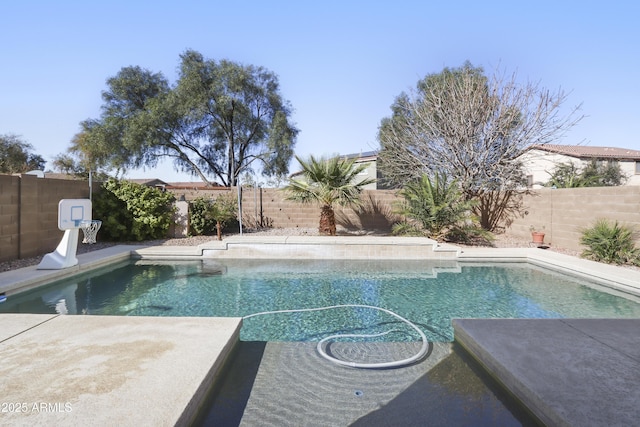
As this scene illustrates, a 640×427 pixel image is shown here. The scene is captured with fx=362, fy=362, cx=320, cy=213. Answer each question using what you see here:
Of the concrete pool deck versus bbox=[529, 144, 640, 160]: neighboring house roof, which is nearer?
the concrete pool deck

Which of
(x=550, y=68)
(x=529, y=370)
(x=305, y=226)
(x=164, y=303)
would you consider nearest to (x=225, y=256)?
(x=164, y=303)

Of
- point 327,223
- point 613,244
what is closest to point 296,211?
point 327,223

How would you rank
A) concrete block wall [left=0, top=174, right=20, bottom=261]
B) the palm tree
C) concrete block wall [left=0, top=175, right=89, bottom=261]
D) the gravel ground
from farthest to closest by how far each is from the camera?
1. the palm tree
2. the gravel ground
3. concrete block wall [left=0, top=175, right=89, bottom=261]
4. concrete block wall [left=0, top=174, right=20, bottom=261]

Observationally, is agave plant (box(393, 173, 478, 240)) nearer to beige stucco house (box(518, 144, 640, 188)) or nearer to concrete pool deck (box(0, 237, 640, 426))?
concrete pool deck (box(0, 237, 640, 426))

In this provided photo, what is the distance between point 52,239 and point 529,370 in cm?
1054

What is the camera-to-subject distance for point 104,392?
7.22 ft

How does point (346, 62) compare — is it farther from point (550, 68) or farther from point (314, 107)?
point (550, 68)

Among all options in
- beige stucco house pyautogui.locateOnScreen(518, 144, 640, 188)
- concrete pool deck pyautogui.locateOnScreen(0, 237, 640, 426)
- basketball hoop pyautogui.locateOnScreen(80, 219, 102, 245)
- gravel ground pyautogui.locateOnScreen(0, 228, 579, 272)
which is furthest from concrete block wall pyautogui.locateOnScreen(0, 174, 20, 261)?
beige stucco house pyautogui.locateOnScreen(518, 144, 640, 188)

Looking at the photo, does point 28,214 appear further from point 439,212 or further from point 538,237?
point 538,237

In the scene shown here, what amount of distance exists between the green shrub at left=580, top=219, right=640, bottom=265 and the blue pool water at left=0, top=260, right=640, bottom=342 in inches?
61.7

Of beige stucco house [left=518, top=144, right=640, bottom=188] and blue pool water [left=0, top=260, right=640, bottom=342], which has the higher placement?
beige stucco house [left=518, top=144, right=640, bottom=188]

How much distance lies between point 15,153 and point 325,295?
32.2 m

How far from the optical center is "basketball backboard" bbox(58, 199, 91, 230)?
22.8ft

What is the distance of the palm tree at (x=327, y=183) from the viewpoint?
437 inches
